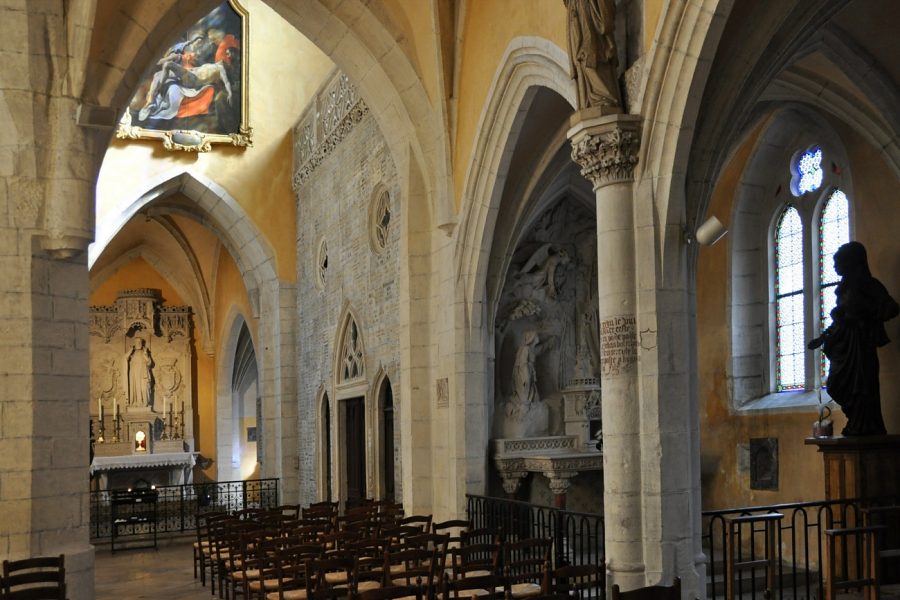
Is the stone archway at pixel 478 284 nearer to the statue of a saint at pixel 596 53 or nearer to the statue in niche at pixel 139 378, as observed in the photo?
the statue of a saint at pixel 596 53

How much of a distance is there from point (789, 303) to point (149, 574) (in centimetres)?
939

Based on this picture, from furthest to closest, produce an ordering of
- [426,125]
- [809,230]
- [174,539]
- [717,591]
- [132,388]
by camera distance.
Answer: [132,388] < [174,539] < [426,125] < [809,230] < [717,591]

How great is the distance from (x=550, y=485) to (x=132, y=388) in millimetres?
16571

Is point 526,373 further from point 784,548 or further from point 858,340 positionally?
point 858,340

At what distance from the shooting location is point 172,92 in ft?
60.9

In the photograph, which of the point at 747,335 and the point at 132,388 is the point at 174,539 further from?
the point at 747,335

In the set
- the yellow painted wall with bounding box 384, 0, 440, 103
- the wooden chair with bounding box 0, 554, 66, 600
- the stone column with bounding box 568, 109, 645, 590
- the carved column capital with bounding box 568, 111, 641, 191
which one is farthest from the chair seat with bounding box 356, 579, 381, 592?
the yellow painted wall with bounding box 384, 0, 440, 103

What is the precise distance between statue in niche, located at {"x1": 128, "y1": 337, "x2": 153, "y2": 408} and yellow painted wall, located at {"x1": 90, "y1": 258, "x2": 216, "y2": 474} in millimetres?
1328

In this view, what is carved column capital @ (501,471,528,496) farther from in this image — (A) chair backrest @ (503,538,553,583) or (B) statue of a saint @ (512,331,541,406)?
(A) chair backrest @ (503,538,553,583)

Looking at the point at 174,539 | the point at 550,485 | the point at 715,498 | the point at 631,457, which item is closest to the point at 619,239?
the point at 631,457

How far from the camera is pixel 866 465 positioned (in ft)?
29.3

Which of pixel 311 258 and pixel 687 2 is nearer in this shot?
pixel 687 2

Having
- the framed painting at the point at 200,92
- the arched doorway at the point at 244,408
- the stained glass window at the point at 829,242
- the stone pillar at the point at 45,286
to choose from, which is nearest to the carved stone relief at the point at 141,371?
the arched doorway at the point at 244,408

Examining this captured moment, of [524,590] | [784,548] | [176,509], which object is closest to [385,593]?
[524,590]
